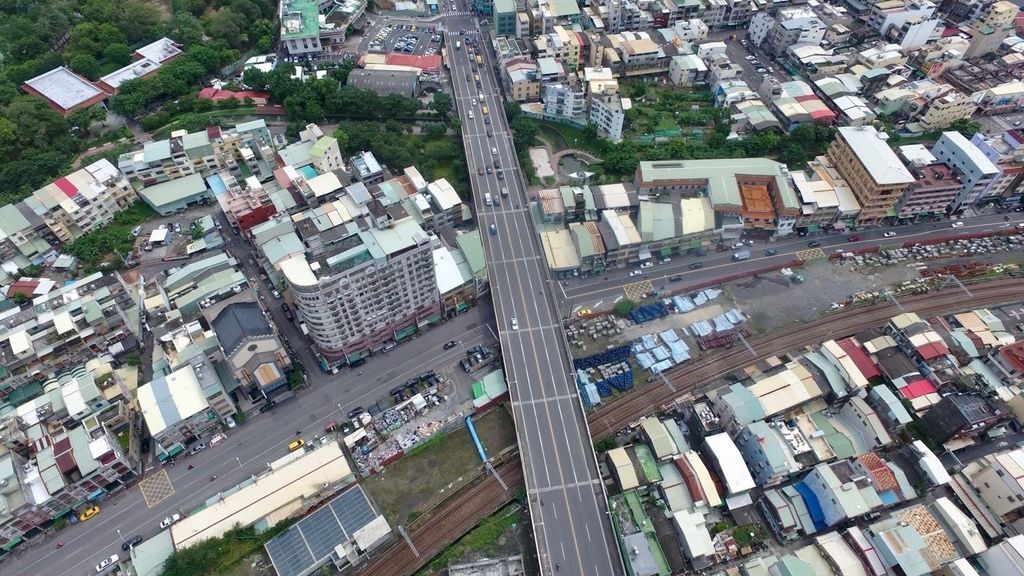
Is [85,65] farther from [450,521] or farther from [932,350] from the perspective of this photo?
[932,350]

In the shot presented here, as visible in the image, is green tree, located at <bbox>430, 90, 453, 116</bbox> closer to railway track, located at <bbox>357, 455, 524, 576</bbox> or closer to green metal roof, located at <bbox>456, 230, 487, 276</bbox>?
green metal roof, located at <bbox>456, 230, 487, 276</bbox>

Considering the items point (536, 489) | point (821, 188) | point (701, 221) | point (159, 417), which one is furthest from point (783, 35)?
point (159, 417)

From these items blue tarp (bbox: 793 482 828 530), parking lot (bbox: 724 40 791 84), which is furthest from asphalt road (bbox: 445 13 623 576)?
parking lot (bbox: 724 40 791 84)

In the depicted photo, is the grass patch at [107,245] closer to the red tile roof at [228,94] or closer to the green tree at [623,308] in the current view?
the red tile roof at [228,94]

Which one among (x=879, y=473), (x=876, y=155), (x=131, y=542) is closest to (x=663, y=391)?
(x=879, y=473)

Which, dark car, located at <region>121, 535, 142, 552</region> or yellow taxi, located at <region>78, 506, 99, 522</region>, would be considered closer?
dark car, located at <region>121, 535, 142, 552</region>

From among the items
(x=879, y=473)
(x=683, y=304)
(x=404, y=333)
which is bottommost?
(x=404, y=333)
